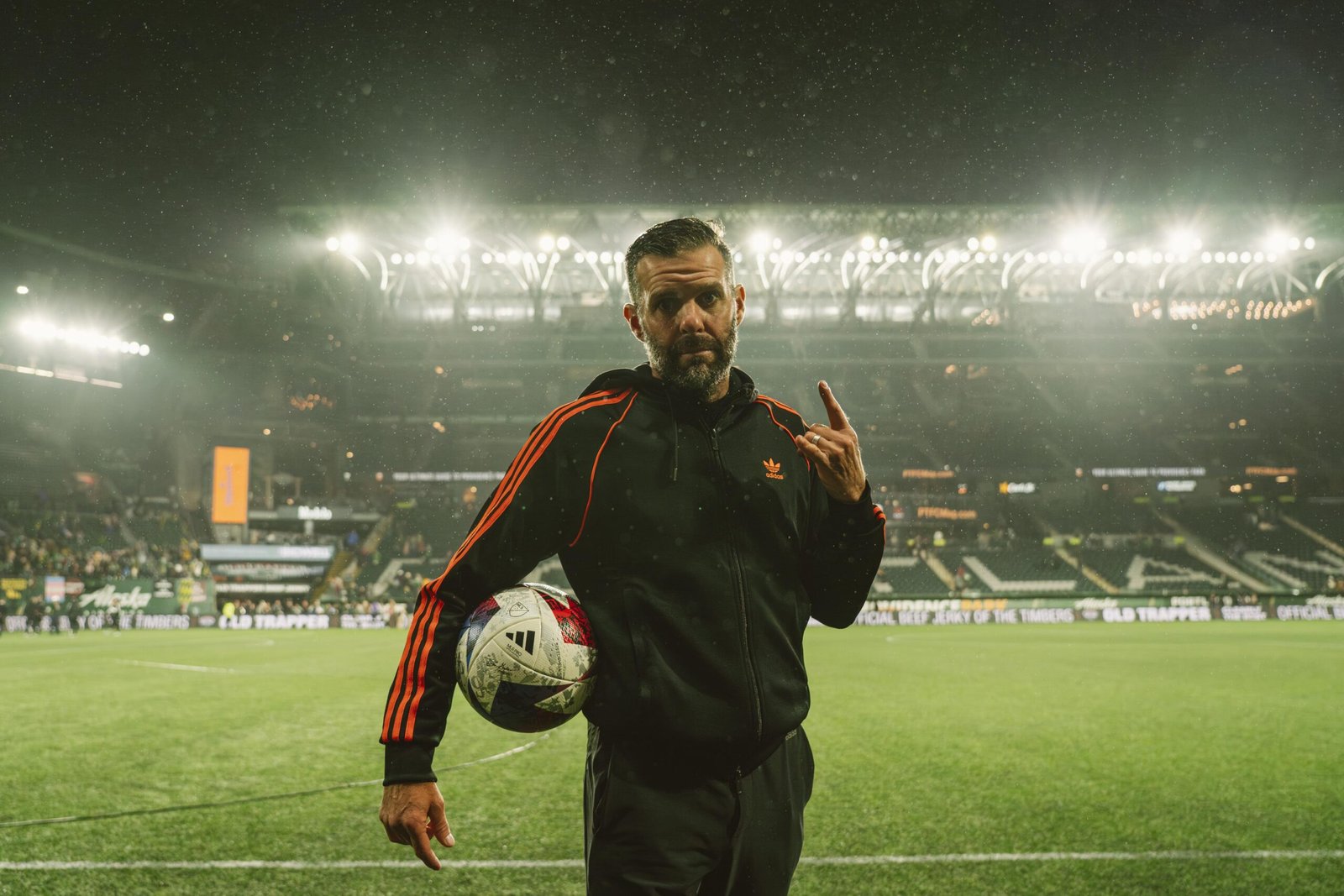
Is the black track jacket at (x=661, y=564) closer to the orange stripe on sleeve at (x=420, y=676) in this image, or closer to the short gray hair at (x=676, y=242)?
the orange stripe on sleeve at (x=420, y=676)

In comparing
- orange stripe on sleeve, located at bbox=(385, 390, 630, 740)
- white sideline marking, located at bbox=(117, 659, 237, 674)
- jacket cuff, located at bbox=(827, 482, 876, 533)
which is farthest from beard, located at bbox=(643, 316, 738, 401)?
white sideline marking, located at bbox=(117, 659, 237, 674)

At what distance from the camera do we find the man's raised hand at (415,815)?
83.6 inches

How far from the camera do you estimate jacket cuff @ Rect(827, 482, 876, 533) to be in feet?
8.36

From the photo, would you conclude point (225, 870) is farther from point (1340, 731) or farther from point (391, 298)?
point (391, 298)

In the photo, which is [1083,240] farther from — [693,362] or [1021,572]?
[693,362]

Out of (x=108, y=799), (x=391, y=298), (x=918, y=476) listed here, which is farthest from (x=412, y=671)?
(x=918, y=476)

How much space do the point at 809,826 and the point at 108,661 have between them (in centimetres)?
1764

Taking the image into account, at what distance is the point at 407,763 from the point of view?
215 cm

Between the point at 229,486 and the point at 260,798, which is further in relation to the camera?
the point at 229,486

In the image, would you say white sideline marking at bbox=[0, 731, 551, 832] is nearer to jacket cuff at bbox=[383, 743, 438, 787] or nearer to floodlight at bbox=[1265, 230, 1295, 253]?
jacket cuff at bbox=[383, 743, 438, 787]

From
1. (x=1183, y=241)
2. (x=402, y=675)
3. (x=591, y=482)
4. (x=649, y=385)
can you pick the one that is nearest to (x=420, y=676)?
(x=402, y=675)

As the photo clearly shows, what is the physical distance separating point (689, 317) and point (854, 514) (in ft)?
2.45

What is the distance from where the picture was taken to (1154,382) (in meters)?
47.4

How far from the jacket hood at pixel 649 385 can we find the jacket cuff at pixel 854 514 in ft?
1.34
